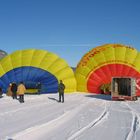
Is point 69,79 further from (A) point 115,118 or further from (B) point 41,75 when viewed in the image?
(A) point 115,118

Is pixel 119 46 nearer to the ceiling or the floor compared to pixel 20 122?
nearer to the ceiling

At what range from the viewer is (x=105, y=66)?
30375 millimetres

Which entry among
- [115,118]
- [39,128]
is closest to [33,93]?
[115,118]

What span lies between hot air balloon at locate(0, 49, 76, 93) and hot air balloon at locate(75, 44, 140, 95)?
1490mm

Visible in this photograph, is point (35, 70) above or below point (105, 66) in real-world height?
below

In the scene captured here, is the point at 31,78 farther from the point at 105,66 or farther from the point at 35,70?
the point at 105,66

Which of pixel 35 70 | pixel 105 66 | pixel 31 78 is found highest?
pixel 105 66

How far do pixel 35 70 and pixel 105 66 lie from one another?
6.12 metres

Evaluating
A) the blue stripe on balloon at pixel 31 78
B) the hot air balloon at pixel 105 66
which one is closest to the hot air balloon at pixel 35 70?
the blue stripe on balloon at pixel 31 78

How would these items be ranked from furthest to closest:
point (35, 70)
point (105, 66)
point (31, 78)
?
point (105, 66), point (35, 70), point (31, 78)

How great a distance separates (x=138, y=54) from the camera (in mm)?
30938

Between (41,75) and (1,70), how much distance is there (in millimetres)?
3364

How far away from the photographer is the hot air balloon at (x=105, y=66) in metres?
29.8

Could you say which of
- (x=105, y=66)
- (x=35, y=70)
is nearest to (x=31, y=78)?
(x=35, y=70)
